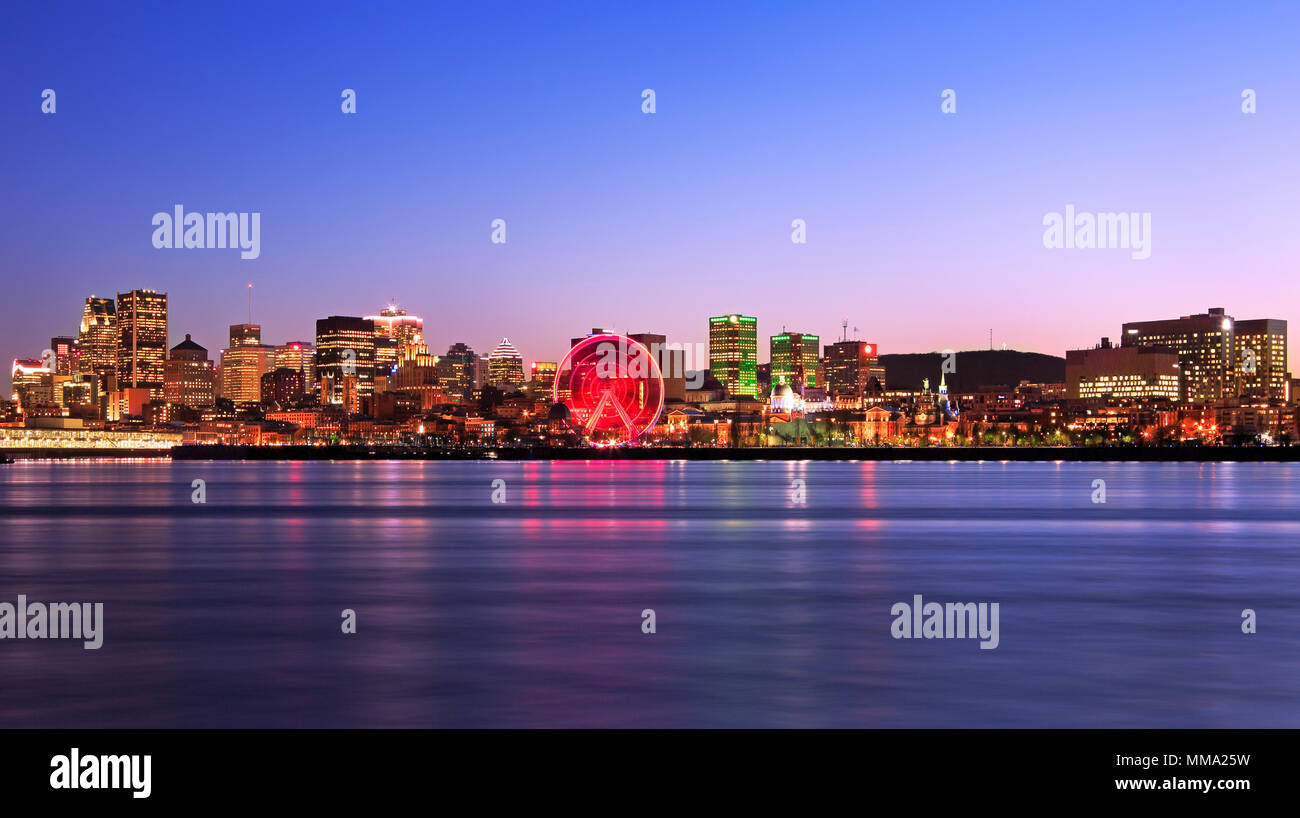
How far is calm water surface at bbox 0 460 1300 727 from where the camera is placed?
16688mm

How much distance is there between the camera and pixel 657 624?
24844mm

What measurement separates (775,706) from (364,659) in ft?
24.0

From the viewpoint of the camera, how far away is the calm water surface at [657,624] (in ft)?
54.7

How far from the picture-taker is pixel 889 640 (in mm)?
22734

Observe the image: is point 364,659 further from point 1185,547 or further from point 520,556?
point 1185,547
